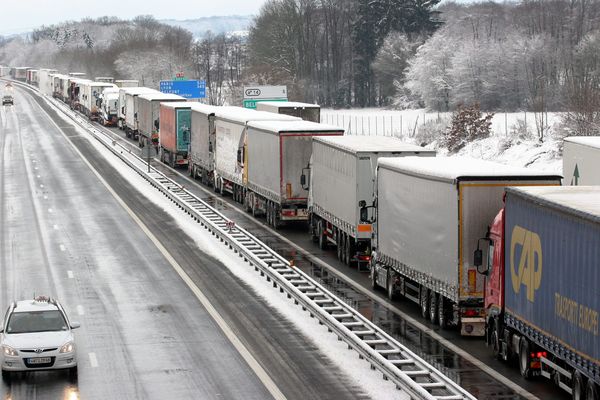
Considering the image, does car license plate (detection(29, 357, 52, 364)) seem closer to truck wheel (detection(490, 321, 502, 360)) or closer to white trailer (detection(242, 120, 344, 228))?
truck wheel (detection(490, 321, 502, 360))

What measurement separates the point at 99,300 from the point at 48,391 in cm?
970

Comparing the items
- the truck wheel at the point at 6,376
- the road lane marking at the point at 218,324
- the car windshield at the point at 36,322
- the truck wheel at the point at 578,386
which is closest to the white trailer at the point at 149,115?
the road lane marking at the point at 218,324

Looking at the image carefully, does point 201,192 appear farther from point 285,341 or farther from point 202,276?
point 285,341

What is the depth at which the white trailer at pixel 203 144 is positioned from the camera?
6072 cm

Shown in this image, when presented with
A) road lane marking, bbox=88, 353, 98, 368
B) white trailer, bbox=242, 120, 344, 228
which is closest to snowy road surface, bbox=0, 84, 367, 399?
road lane marking, bbox=88, 353, 98, 368

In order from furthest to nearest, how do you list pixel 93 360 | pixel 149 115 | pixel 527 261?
pixel 149 115 → pixel 93 360 → pixel 527 261

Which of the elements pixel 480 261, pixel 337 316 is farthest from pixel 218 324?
pixel 480 261

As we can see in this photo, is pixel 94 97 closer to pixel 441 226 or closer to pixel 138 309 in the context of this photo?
pixel 138 309

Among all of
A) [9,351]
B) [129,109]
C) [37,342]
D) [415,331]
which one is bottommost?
[415,331]

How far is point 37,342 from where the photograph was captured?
74.3 feet

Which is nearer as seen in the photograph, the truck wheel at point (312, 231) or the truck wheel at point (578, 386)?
the truck wheel at point (578, 386)

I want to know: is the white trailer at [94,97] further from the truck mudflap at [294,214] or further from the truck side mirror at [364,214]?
the truck side mirror at [364,214]

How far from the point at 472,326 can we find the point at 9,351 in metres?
9.56

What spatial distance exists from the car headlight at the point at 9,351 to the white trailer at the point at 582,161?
15.1 meters
